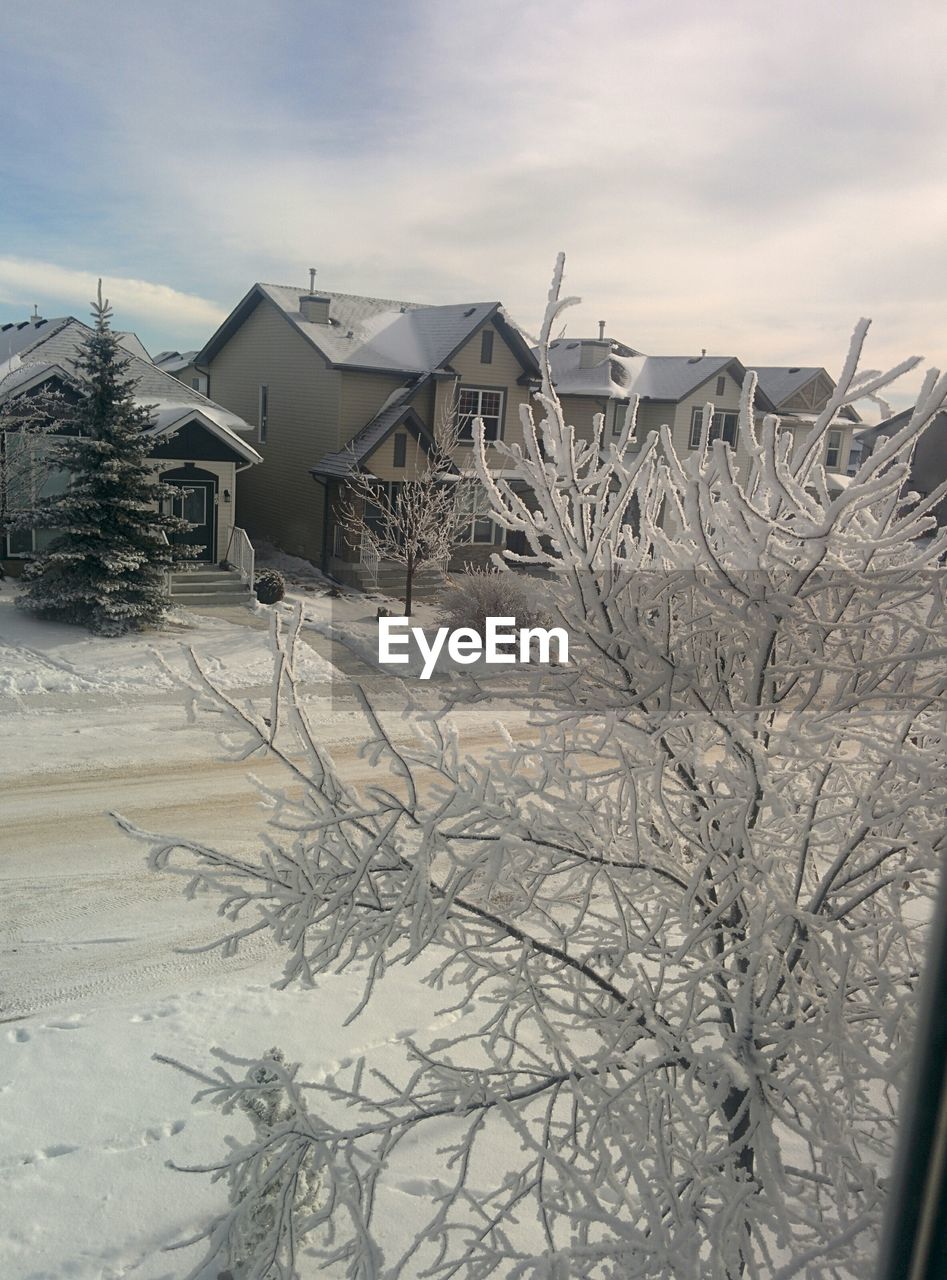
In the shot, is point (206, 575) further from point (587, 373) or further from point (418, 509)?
point (587, 373)

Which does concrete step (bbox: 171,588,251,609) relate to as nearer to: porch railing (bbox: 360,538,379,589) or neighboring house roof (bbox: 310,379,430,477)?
porch railing (bbox: 360,538,379,589)

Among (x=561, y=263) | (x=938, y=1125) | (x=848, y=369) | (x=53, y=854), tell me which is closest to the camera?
(x=938, y=1125)

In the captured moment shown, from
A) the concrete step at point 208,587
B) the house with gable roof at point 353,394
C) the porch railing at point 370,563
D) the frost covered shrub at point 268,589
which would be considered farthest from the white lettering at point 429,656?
the house with gable roof at point 353,394

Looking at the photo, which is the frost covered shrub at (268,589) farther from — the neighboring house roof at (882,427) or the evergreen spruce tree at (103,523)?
the neighboring house roof at (882,427)

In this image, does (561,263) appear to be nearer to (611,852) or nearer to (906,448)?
(906,448)

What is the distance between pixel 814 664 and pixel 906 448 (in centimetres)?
74

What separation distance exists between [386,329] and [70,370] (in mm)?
10139

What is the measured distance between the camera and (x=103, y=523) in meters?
18.0

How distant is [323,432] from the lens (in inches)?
1031

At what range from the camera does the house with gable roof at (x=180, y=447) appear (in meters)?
21.0

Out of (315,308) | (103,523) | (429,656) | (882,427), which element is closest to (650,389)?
(315,308)

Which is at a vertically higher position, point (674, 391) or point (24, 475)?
point (674, 391)

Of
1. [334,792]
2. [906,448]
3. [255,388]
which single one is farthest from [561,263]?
[255,388]

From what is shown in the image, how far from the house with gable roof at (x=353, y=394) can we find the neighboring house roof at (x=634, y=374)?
116 inches
